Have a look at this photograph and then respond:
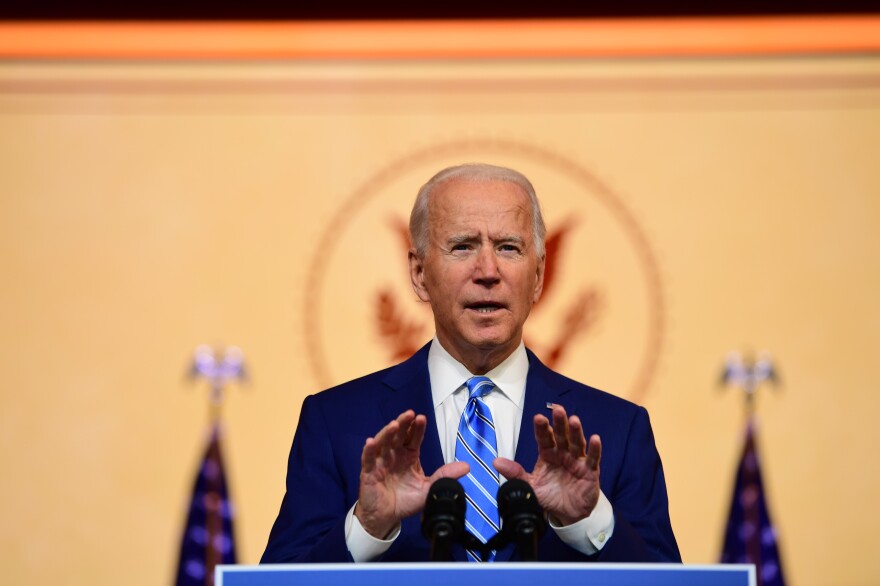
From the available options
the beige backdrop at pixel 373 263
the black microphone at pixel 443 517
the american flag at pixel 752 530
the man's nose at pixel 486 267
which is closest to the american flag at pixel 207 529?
the beige backdrop at pixel 373 263

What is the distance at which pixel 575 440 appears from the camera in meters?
1.76

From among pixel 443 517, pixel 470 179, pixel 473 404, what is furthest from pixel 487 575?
pixel 470 179

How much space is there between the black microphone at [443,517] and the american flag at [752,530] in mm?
3261

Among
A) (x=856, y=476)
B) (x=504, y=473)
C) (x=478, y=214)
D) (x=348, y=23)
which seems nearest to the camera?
(x=504, y=473)

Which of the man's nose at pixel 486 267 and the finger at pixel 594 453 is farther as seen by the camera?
the man's nose at pixel 486 267

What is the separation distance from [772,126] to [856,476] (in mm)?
1540

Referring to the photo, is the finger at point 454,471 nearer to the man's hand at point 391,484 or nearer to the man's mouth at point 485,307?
the man's hand at point 391,484

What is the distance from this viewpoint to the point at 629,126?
16.1ft

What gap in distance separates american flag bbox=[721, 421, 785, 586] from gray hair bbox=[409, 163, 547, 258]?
2.72 m

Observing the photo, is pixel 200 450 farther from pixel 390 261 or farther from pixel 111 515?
pixel 390 261

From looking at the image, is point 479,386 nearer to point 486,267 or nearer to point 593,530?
point 486,267

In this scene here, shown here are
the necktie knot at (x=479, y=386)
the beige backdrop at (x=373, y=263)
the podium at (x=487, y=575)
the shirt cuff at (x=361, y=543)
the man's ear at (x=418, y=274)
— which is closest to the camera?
the podium at (x=487, y=575)

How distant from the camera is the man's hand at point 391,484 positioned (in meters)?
1.73

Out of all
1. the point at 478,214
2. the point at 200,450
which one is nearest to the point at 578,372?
the point at 200,450
